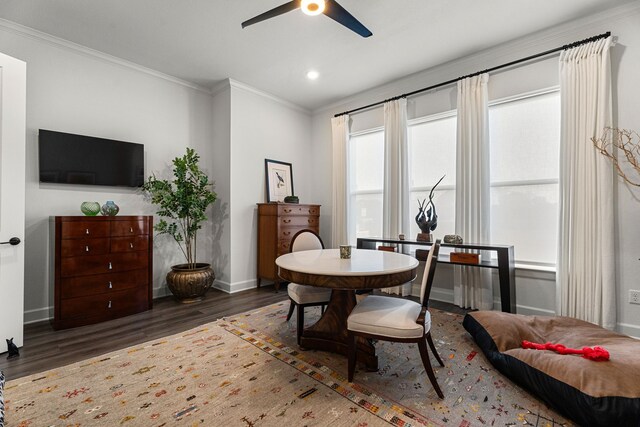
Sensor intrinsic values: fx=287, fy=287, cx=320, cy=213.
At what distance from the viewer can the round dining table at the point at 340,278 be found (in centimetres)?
181

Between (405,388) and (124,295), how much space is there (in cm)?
300

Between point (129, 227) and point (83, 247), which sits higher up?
point (129, 227)

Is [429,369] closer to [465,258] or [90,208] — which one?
[465,258]

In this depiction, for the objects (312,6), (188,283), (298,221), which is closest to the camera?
(312,6)

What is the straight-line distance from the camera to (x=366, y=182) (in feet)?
15.6

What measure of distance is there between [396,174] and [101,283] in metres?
3.77

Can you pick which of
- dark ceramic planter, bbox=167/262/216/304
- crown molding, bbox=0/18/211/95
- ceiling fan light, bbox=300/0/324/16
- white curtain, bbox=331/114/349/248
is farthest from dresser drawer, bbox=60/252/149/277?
ceiling fan light, bbox=300/0/324/16

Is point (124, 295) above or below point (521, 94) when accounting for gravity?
below

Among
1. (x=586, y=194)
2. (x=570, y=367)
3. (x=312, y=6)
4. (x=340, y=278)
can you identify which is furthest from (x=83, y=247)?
(x=586, y=194)

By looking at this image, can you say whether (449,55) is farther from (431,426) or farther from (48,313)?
(48,313)

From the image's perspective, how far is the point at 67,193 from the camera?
3.21 meters

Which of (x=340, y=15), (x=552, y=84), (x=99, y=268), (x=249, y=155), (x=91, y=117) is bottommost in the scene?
(x=99, y=268)

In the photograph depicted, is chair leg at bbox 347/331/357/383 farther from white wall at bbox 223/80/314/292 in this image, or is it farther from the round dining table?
white wall at bbox 223/80/314/292

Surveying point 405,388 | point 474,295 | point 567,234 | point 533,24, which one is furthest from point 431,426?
point 533,24
